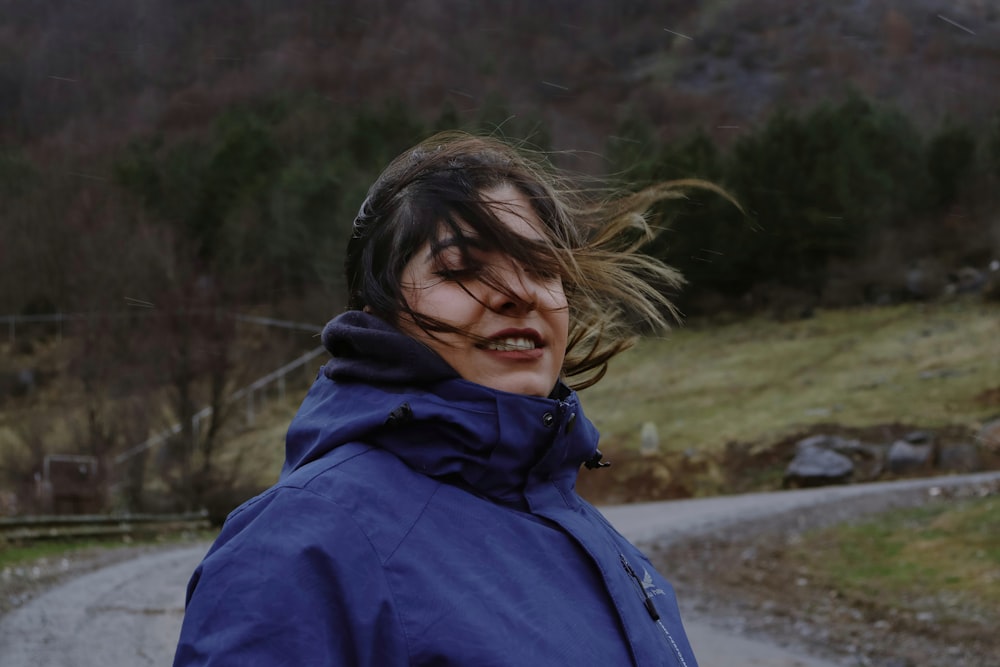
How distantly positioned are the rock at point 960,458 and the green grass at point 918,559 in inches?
264

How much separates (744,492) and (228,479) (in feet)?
32.2

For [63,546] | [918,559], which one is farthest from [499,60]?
[918,559]

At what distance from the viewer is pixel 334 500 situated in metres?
1.50

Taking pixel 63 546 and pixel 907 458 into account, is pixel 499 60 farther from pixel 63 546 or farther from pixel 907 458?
pixel 63 546

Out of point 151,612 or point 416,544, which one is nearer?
point 416,544

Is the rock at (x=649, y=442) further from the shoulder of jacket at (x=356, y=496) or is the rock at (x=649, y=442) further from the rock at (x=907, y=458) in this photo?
the shoulder of jacket at (x=356, y=496)

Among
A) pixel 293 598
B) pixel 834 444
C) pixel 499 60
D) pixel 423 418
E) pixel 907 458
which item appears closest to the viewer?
pixel 293 598

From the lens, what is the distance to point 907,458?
21.3 metres

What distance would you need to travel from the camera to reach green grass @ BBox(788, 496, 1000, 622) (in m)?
9.87

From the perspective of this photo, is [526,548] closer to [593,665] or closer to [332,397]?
[593,665]

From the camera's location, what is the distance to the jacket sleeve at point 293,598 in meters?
1.37

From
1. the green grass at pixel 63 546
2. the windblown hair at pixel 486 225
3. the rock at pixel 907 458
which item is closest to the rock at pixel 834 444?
the rock at pixel 907 458

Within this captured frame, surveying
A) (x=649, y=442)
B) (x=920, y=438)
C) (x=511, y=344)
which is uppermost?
(x=511, y=344)

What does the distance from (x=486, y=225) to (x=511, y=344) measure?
0.19 metres
